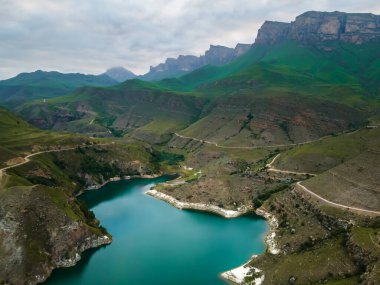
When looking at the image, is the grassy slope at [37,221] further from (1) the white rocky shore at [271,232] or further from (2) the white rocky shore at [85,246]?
(1) the white rocky shore at [271,232]

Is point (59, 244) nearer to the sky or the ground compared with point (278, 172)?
nearer to the sky

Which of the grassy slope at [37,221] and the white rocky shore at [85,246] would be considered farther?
the white rocky shore at [85,246]

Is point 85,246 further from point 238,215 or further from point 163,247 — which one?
point 238,215

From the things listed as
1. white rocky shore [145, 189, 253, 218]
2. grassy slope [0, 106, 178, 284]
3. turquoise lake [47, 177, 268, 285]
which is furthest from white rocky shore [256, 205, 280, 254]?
grassy slope [0, 106, 178, 284]

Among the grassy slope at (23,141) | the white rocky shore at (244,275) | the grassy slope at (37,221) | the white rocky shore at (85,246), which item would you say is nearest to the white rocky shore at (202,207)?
the grassy slope at (37,221)

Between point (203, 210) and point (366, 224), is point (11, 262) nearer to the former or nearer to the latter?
point (203, 210)

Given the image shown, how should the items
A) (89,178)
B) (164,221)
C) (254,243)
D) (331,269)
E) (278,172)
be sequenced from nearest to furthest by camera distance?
(331,269)
(254,243)
(164,221)
(278,172)
(89,178)

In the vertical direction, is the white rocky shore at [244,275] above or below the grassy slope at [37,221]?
below

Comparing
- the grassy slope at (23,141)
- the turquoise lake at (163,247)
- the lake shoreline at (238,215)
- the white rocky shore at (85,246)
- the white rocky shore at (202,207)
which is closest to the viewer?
the lake shoreline at (238,215)

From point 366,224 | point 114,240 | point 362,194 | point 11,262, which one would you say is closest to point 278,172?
point 362,194
